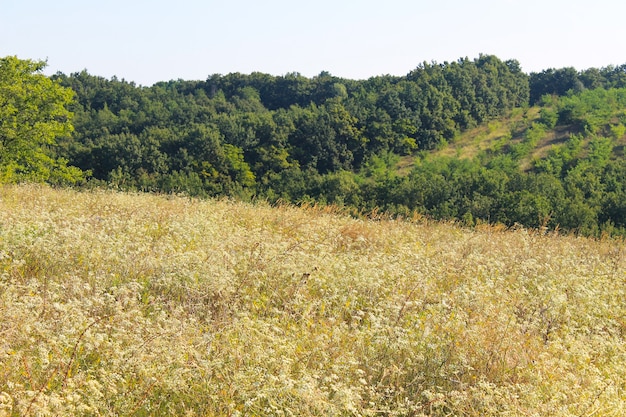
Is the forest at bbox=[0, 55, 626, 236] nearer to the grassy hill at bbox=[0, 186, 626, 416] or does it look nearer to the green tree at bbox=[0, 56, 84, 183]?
the green tree at bbox=[0, 56, 84, 183]

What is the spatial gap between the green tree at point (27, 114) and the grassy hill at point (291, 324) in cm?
1827

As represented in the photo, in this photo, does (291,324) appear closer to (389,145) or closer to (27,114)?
(27,114)

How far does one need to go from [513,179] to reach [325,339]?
31532mm

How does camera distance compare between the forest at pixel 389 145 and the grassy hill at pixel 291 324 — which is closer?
the grassy hill at pixel 291 324

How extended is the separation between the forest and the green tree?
84 mm

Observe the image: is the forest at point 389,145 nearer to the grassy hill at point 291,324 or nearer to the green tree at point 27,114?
the green tree at point 27,114

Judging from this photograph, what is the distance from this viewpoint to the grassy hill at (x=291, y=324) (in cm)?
366

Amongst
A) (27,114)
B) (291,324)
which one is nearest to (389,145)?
(27,114)

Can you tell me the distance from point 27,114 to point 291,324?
26.0 m

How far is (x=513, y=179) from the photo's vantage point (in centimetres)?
3356

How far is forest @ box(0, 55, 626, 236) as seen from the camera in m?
28.3

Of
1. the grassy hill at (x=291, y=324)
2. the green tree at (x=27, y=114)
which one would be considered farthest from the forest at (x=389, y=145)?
the grassy hill at (x=291, y=324)

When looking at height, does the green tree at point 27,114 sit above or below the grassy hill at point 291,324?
above

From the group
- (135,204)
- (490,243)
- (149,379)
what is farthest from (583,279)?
(135,204)
